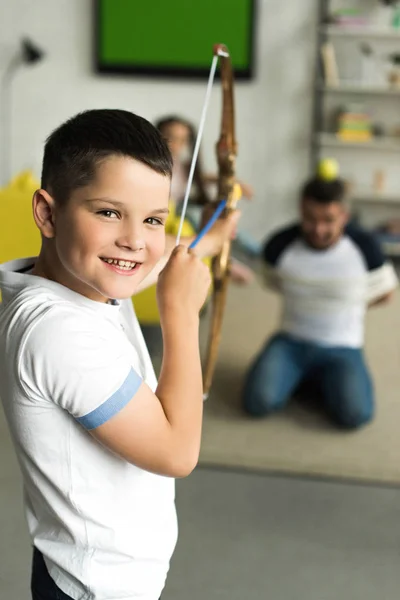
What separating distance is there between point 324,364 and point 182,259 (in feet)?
6.11

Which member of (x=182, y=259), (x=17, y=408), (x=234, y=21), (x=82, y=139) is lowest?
(x=17, y=408)

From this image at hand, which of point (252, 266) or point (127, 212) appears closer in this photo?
point (127, 212)

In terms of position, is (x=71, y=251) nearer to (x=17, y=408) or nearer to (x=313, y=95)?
(x=17, y=408)

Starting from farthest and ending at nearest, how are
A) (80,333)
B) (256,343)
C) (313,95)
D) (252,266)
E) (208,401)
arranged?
(313,95)
(252,266)
(256,343)
(208,401)
(80,333)

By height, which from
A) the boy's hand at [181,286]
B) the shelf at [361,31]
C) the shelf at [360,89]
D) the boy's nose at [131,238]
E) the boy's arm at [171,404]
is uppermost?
the shelf at [361,31]

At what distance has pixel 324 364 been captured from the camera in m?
2.62

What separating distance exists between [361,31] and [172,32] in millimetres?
1111

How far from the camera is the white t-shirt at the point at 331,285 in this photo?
2605mm

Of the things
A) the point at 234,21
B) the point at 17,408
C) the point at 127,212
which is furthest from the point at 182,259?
the point at 234,21

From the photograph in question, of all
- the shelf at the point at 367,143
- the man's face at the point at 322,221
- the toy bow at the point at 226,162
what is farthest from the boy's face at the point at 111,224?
the shelf at the point at 367,143

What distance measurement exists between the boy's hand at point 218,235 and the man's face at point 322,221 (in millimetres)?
1259

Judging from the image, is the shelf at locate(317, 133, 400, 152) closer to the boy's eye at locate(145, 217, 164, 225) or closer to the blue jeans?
the blue jeans

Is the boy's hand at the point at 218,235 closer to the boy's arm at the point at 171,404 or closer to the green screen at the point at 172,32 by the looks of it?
the boy's arm at the point at 171,404

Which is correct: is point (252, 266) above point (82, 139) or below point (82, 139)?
below
